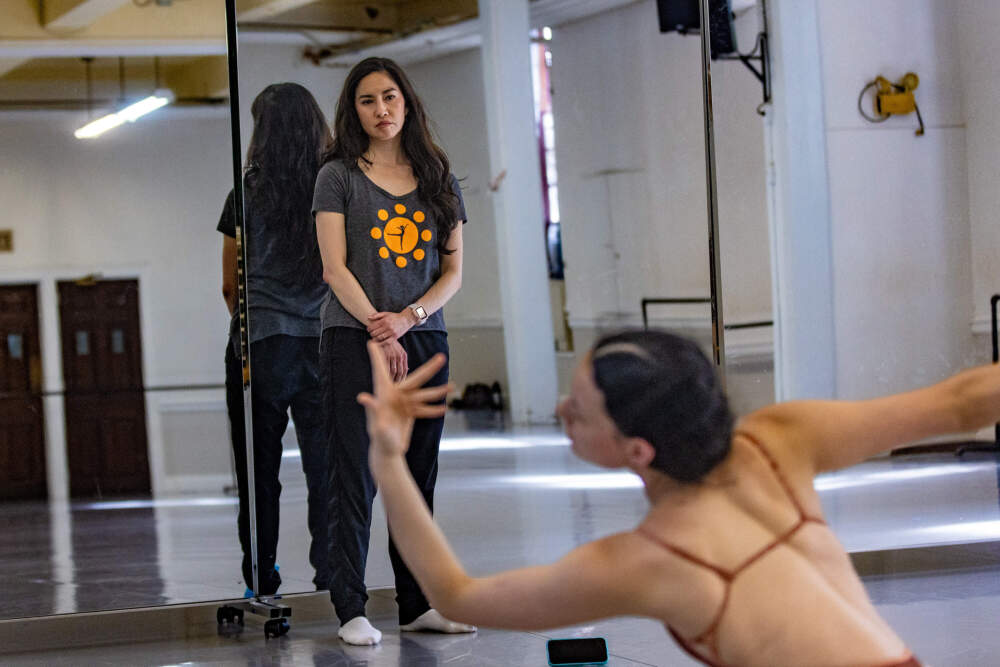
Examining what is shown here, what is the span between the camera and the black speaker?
4.38 m

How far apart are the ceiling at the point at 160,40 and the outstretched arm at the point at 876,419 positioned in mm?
2528

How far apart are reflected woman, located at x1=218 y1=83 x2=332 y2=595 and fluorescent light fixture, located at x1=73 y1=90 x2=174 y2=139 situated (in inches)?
12.7

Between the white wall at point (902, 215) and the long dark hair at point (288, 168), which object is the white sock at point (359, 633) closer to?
the long dark hair at point (288, 168)

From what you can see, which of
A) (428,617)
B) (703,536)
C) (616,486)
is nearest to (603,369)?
(703,536)

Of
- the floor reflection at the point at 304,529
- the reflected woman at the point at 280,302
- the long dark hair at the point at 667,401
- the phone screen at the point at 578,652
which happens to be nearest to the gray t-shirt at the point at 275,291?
the reflected woman at the point at 280,302

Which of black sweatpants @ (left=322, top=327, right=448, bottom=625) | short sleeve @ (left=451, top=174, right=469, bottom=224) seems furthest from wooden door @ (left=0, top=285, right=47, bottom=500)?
short sleeve @ (left=451, top=174, right=469, bottom=224)

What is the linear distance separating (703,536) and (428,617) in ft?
7.65

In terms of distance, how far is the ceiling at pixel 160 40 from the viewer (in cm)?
376

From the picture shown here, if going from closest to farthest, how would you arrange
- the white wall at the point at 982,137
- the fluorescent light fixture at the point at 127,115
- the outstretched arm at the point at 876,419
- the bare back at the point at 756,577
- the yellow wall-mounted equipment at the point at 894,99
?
1. the bare back at the point at 756,577
2. the outstretched arm at the point at 876,419
3. the fluorescent light fixture at the point at 127,115
4. the white wall at the point at 982,137
5. the yellow wall-mounted equipment at the point at 894,99

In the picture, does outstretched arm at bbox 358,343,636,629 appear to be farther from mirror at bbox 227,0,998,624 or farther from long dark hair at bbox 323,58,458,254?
mirror at bbox 227,0,998,624

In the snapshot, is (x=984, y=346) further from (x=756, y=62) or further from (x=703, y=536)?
(x=703, y=536)

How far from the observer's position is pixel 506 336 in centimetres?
437

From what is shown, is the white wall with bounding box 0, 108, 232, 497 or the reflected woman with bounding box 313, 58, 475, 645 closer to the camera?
the reflected woman with bounding box 313, 58, 475, 645

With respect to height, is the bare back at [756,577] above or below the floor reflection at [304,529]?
above
